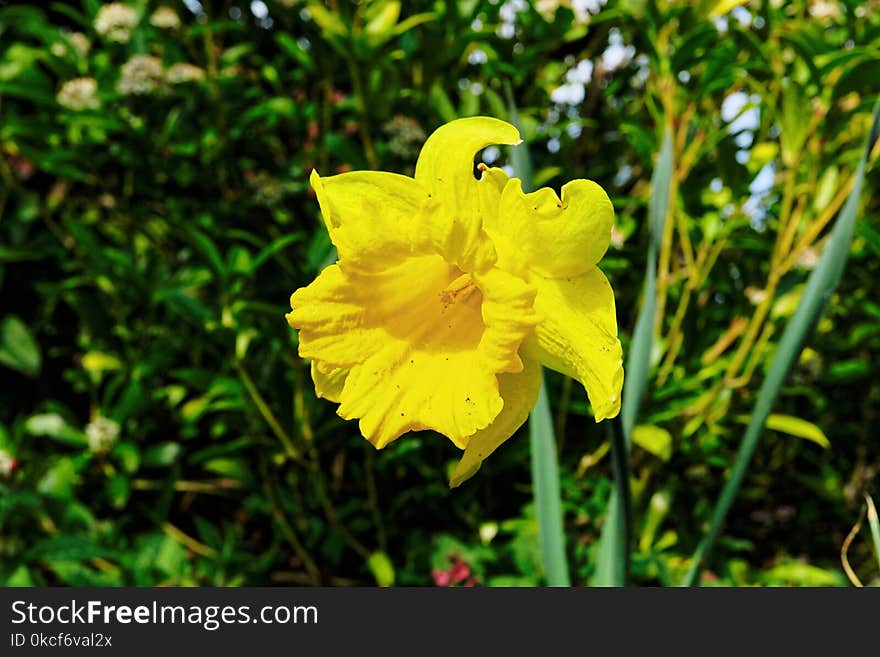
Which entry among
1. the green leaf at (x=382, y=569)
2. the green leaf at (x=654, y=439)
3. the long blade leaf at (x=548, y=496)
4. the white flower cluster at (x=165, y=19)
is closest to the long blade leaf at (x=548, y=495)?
the long blade leaf at (x=548, y=496)

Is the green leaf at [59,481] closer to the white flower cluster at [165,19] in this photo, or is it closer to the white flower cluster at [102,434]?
the white flower cluster at [102,434]

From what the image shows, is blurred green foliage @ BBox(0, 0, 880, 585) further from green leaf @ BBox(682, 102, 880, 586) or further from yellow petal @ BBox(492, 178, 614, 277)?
yellow petal @ BBox(492, 178, 614, 277)

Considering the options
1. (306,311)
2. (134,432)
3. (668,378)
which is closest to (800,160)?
(668,378)

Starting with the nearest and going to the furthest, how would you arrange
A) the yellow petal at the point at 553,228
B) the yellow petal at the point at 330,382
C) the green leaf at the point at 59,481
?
the yellow petal at the point at 553,228 → the yellow petal at the point at 330,382 → the green leaf at the point at 59,481

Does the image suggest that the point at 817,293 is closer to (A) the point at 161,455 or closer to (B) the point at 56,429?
(A) the point at 161,455

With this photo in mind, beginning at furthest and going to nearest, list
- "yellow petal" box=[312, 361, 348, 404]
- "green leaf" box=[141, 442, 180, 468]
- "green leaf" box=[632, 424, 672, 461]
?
"green leaf" box=[141, 442, 180, 468] → "green leaf" box=[632, 424, 672, 461] → "yellow petal" box=[312, 361, 348, 404]

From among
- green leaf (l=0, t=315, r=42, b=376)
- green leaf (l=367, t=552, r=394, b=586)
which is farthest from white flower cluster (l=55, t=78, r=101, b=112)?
green leaf (l=367, t=552, r=394, b=586)

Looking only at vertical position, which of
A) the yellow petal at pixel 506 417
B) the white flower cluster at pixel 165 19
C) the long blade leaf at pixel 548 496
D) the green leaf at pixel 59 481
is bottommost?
the yellow petal at pixel 506 417

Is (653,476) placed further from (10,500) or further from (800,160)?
(10,500)
